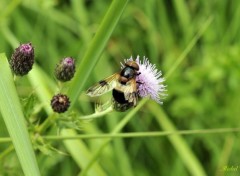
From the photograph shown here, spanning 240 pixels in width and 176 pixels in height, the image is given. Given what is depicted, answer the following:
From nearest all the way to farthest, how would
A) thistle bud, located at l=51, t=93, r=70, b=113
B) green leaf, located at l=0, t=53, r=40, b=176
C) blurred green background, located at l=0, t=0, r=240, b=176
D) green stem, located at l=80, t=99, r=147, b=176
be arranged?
green leaf, located at l=0, t=53, r=40, b=176, thistle bud, located at l=51, t=93, r=70, b=113, green stem, located at l=80, t=99, r=147, b=176, blurred green background, located at l=0, t=0, r=240, b=176

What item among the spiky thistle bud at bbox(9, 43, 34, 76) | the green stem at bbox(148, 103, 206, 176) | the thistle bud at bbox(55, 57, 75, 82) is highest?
the spiky thistle bud at bbox(9, 43, 34, 76)

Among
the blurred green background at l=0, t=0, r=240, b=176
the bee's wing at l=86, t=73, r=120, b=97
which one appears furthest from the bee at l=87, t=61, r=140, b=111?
the blurred green background at l=0, t=0, r=240, b=176

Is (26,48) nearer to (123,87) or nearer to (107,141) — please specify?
(123,87)

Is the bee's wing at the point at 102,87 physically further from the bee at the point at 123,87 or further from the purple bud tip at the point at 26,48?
the purple bud tip at the point at 26,48

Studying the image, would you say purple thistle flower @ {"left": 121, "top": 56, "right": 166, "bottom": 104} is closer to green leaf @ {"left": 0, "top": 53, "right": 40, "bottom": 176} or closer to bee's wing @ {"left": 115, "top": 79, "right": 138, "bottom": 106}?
bee's wing @ {"left": 115, "top": 79, "right": 138, "bottom": 106}

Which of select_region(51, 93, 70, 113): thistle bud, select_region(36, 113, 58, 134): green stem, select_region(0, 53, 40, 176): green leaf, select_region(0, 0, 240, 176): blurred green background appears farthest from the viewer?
select_region(0, 0, 240, 176): blurred green background
